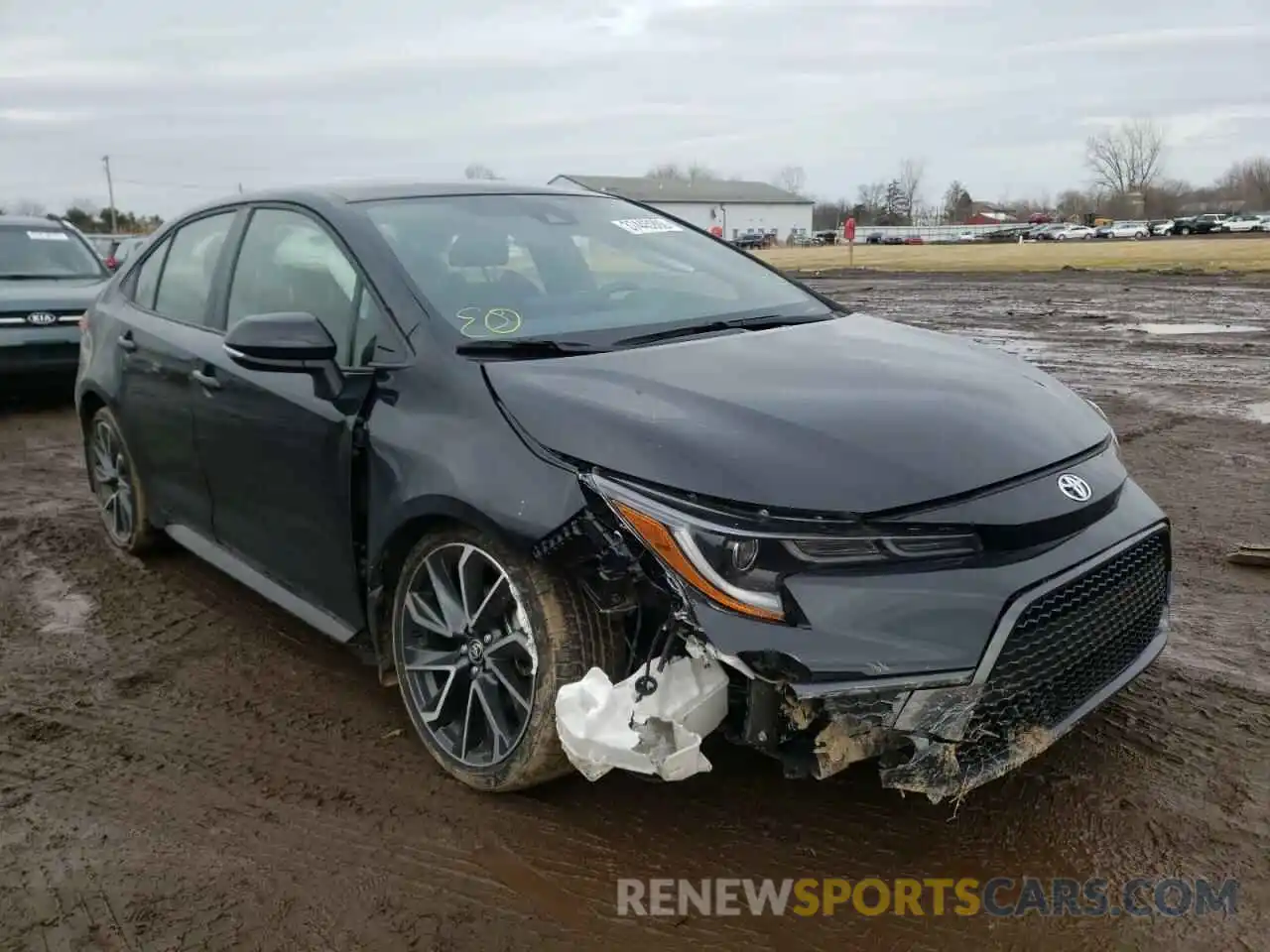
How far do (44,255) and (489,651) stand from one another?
9110 mm

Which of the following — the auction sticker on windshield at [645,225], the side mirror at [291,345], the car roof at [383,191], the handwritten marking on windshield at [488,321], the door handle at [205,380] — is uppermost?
the car roof at [383,191]

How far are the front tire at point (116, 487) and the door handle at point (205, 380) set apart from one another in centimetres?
98

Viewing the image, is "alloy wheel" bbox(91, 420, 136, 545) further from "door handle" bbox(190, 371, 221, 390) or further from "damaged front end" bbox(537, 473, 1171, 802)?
"damaged front end" bbox(537, 473, 1171, 802)

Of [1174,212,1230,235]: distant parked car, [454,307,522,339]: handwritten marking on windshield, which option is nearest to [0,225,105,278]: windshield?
[454,307,522,339]: handwritten marking on windshield

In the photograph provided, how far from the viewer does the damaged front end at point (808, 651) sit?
226cm

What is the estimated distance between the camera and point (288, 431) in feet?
11.1

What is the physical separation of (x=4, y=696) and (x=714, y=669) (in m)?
2.75

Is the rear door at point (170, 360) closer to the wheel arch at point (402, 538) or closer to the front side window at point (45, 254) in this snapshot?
the wheel arch at point (402, 538)

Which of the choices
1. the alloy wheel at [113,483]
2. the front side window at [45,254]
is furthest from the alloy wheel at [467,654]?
the front side window at [45,254]

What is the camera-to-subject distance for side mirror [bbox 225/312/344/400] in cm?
309

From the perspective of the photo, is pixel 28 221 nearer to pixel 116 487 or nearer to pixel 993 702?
pixel 116 487

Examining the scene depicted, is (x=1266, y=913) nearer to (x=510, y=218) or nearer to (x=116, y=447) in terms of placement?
(x=510, y=218)

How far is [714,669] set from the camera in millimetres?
2404

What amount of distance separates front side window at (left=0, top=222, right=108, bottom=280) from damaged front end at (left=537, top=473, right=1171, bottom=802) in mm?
9118
